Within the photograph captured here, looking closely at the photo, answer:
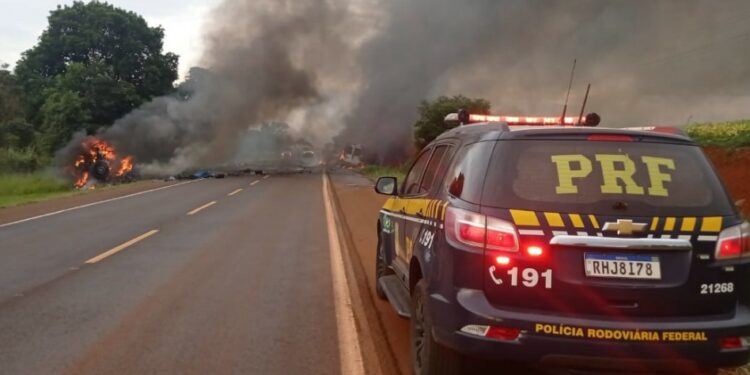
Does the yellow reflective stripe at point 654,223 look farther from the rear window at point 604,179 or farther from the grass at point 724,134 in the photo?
the grass at point 724,134

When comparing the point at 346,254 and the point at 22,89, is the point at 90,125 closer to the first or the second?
the point at 22,89

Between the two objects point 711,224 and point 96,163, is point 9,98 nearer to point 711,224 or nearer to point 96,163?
point 96,163

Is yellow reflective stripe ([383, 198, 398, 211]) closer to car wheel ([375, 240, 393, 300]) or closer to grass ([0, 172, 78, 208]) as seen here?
car wheel ([375, 240, 393, 300])

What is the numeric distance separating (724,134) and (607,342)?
21649 mm

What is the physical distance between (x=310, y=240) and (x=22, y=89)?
4625 centimetres

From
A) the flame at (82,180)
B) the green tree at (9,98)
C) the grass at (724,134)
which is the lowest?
the flame at (82,180)

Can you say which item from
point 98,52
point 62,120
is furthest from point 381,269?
point 98,52

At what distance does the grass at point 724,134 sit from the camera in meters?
20.1

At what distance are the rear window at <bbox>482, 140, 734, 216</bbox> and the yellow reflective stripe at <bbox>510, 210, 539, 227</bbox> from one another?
0.04 m

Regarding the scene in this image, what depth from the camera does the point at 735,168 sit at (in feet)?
63.6

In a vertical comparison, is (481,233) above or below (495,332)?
above

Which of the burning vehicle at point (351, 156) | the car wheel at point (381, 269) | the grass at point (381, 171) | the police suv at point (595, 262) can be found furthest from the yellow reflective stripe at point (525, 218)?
the burning vehicle at point (351, 156)

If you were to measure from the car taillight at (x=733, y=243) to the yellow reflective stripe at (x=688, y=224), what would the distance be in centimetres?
16

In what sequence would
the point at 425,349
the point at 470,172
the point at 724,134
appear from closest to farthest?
the point at 470,172 → the point at 425,349 → the point at 724,134
